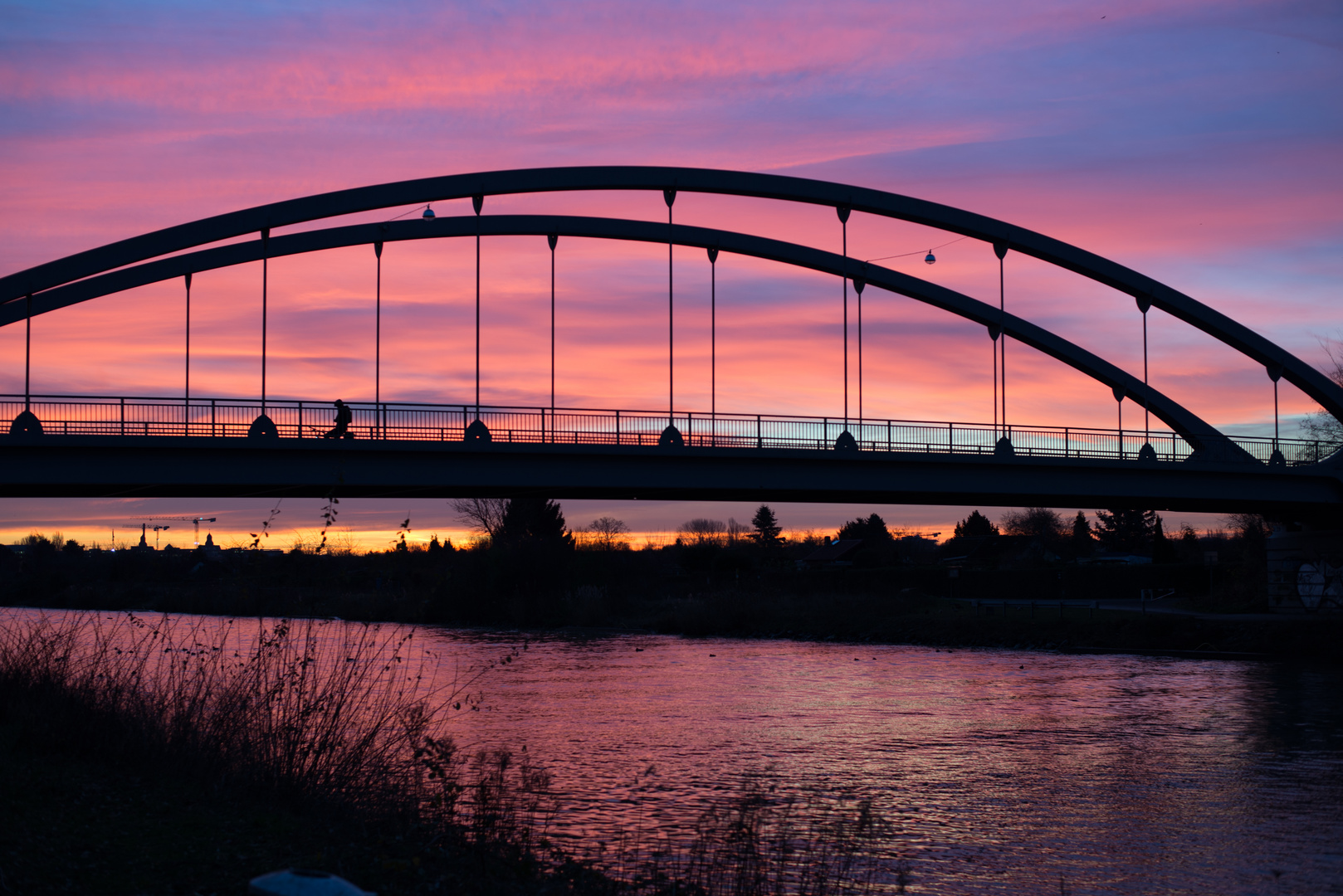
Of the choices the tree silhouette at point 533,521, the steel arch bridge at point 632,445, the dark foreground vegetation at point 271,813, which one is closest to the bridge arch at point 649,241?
the steel arch bridge at point 632,445

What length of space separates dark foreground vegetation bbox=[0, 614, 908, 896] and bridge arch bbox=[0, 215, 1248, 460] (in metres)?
17.2

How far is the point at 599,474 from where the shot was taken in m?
31.1

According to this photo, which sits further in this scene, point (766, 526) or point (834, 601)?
point (766, 526)

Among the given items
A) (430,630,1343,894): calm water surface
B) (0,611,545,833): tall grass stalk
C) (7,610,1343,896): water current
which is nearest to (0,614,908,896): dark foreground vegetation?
(0,611,545,833): tall grass stalk

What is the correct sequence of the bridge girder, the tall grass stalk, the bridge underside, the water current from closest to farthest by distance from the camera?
the tall grass stalk → the water current → the bridge underside → the bridge girder

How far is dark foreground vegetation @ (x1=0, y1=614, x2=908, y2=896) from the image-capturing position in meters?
9.06

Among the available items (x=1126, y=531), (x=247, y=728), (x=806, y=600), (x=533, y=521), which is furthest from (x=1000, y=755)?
(x=1126, y=531)

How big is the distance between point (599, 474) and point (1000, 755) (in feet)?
43.1

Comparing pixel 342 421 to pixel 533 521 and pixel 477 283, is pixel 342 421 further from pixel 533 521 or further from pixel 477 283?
pixel 533 521

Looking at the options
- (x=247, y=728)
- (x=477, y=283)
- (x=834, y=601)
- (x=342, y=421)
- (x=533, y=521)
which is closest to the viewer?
(x=247, y=728)

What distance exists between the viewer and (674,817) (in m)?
15.7

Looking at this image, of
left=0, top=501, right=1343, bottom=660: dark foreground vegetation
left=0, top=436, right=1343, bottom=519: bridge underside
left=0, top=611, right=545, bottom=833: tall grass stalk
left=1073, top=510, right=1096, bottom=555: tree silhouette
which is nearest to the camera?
left=0, top=611, right=545, bottom=833: tall grass stalk

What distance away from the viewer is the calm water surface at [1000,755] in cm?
1404

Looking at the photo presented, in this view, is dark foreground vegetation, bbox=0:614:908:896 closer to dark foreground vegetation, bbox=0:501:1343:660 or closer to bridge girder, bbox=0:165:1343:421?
dark foreground vegetation, bbox=0:501:1343:660
